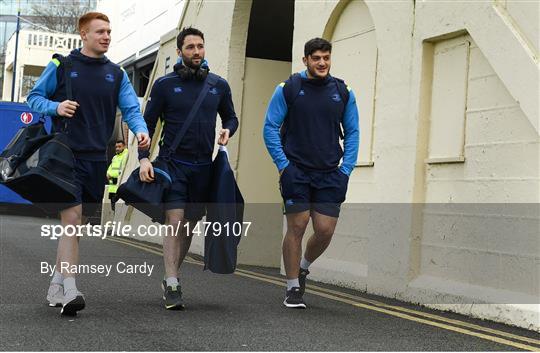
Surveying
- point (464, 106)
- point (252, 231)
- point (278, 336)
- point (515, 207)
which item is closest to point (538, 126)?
point (515, 207)

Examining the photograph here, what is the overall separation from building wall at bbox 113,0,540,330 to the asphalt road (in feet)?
1.14

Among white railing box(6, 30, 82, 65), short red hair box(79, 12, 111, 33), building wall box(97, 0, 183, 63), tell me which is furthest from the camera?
white railing box(6, 30, 82, 65)

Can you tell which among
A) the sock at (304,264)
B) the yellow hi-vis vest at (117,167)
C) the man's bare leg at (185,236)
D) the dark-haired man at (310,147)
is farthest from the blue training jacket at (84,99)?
the yellow hi-vis vest at (117,167)

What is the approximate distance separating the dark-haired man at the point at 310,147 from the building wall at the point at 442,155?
1.15m

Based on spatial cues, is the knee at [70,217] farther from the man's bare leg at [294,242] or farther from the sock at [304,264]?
the sock at [304,264]

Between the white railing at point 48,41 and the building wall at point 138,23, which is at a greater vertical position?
the white railing at point 48,41

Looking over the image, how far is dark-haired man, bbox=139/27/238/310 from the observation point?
7.35 m

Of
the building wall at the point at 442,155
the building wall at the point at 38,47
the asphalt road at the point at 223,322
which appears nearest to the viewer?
the asphalt road at the point at 223,322

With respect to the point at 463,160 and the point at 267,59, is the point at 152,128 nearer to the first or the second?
the point at 463,160

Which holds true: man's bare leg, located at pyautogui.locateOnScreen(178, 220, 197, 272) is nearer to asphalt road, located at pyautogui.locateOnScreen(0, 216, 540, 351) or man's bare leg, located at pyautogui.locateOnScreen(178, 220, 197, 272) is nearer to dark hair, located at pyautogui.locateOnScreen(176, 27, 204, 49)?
asphalt road, located at pyautogui.locateOnScreen(0, 216, 540, 351)

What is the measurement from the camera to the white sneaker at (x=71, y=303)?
6.40 m

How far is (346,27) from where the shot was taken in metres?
10.9

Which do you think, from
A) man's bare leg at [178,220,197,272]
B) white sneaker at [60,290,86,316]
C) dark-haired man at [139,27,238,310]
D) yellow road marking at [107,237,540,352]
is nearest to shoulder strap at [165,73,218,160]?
dark-haired man at [139,27,238,310]

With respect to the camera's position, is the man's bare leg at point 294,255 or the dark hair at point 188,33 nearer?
the dark hair at point 188,33
